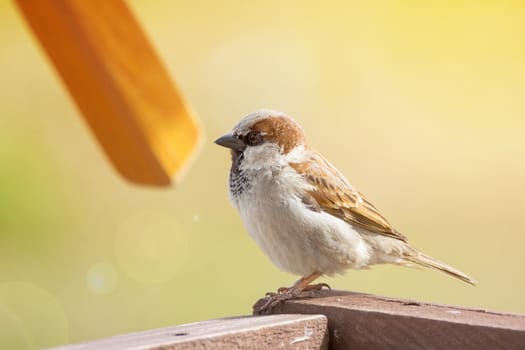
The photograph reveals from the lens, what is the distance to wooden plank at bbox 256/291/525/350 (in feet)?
4.00

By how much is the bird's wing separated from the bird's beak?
119 millimetres

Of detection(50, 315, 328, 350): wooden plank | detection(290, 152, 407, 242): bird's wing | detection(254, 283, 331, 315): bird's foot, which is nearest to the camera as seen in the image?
detection(50, 315, 328, 350): wooden plank

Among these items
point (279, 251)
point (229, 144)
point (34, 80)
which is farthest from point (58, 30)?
point (34, 80)

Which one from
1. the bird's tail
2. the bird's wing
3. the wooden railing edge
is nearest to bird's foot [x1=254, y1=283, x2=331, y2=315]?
the wooden railing edge

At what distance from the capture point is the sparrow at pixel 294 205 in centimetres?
175

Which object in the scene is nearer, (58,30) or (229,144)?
(58,30)

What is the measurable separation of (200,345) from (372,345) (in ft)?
0.90

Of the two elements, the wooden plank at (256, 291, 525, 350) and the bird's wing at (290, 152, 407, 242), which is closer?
the wooden plank at (256, 291, 525, 350)

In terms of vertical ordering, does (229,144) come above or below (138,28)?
below

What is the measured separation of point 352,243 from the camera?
1831mm

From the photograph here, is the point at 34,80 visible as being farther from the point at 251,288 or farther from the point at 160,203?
the point at 251,288

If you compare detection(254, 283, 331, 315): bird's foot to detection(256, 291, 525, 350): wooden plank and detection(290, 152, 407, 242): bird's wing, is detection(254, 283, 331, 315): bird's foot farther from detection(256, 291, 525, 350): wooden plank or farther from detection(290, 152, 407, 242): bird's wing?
detection(290, 152, 407, 242): bird's wing

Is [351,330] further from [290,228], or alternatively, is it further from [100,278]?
[100,278]

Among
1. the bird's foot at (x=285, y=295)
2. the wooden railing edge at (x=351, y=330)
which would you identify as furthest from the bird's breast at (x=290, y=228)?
the wooden railing edge at (x=351, y=330)
